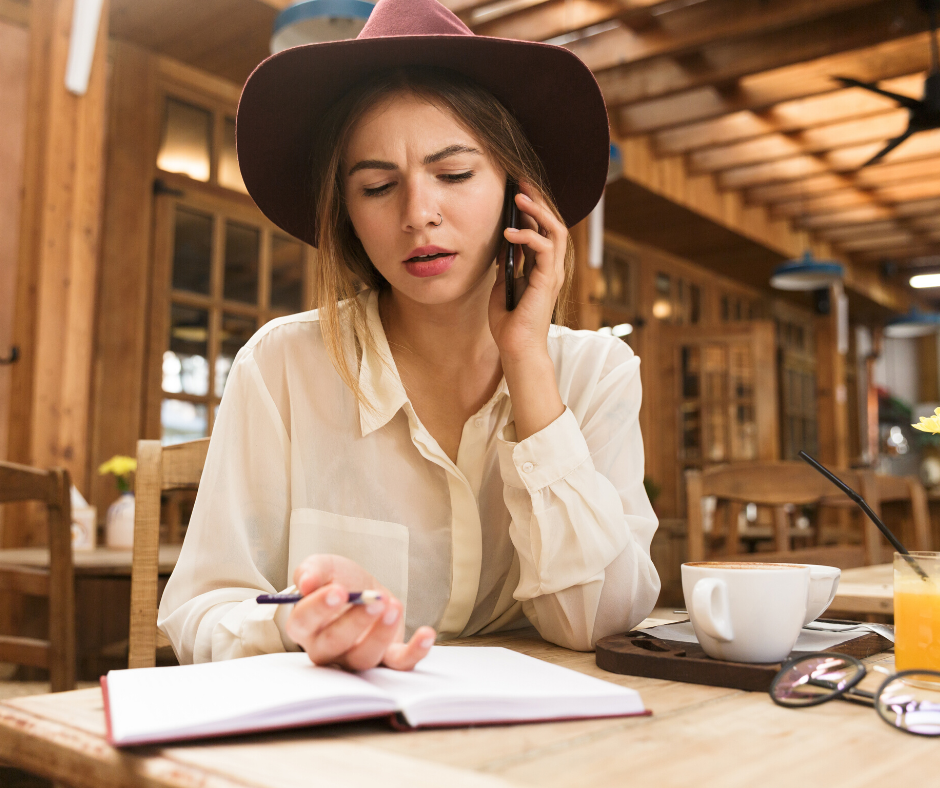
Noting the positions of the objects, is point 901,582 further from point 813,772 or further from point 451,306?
point 451,306

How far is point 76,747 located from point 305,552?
59 cm

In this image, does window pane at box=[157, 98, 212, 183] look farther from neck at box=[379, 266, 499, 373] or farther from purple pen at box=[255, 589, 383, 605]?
purple pen at box=[255, 589, 383, 605]

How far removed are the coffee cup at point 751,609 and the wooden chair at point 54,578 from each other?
1.69m

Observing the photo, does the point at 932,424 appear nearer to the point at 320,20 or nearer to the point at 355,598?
the point at 355,598

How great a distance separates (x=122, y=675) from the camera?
68 centimetres

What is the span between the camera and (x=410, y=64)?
3.92 feet

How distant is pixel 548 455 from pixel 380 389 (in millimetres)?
300

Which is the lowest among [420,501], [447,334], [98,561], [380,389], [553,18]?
[98,561]

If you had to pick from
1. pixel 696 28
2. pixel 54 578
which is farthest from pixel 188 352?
pixel 696 28

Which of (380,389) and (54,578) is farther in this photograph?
(54,578)

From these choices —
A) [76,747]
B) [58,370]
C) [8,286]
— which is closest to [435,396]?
[76,747]

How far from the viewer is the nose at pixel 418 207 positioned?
1113 mm

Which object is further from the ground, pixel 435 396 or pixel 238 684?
pixel 435 396

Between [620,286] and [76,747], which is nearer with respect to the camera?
[76,747]
